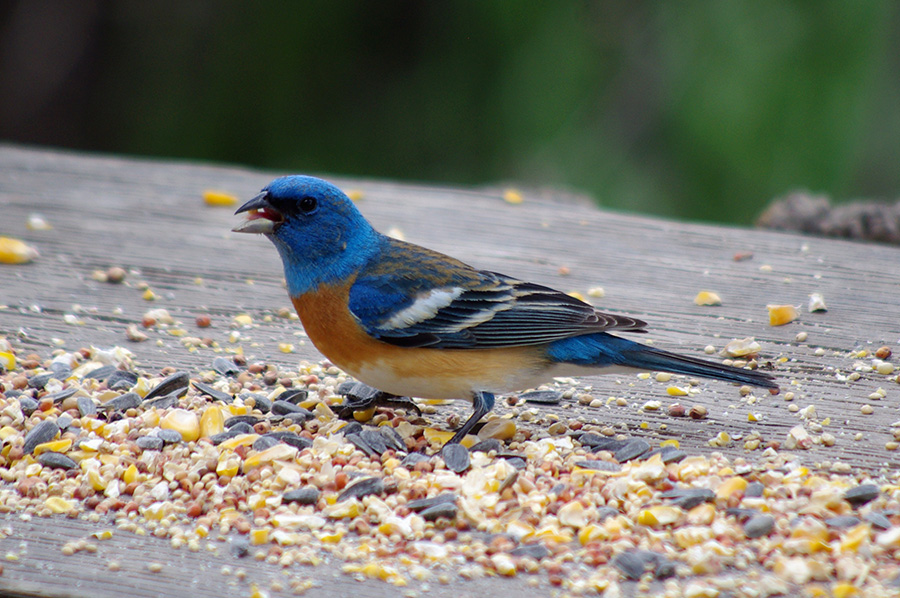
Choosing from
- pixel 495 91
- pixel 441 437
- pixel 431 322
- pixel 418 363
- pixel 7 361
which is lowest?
pixel 7 361

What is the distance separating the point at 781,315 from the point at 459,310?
1375 mm

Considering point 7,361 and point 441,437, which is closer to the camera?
point 441,437

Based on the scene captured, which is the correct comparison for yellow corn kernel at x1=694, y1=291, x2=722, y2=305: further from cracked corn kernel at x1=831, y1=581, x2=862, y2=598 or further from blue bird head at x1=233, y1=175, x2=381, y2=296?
cracked corn kernel at x1=831, y1=581, x2=862, y2=598

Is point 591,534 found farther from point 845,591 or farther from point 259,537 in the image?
point 259,537

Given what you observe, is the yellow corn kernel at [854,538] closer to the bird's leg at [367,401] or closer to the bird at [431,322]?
the bird at [431,322]

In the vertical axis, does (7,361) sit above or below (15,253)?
below

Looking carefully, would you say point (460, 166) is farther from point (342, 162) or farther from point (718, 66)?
point (718, 66)

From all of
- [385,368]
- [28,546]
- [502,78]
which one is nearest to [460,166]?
[502,78]

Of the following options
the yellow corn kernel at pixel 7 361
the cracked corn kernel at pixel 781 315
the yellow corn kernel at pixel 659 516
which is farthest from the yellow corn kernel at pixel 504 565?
the yellow corn kernel at pixel 7 361

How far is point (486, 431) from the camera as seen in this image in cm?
303

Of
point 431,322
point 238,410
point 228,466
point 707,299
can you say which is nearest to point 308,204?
point 431,322

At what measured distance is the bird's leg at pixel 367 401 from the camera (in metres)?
3.23

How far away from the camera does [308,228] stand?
3273 mm

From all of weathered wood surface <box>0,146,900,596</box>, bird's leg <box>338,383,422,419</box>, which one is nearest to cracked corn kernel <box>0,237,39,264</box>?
weathered wood surface <box>0,146,900,596</box>
